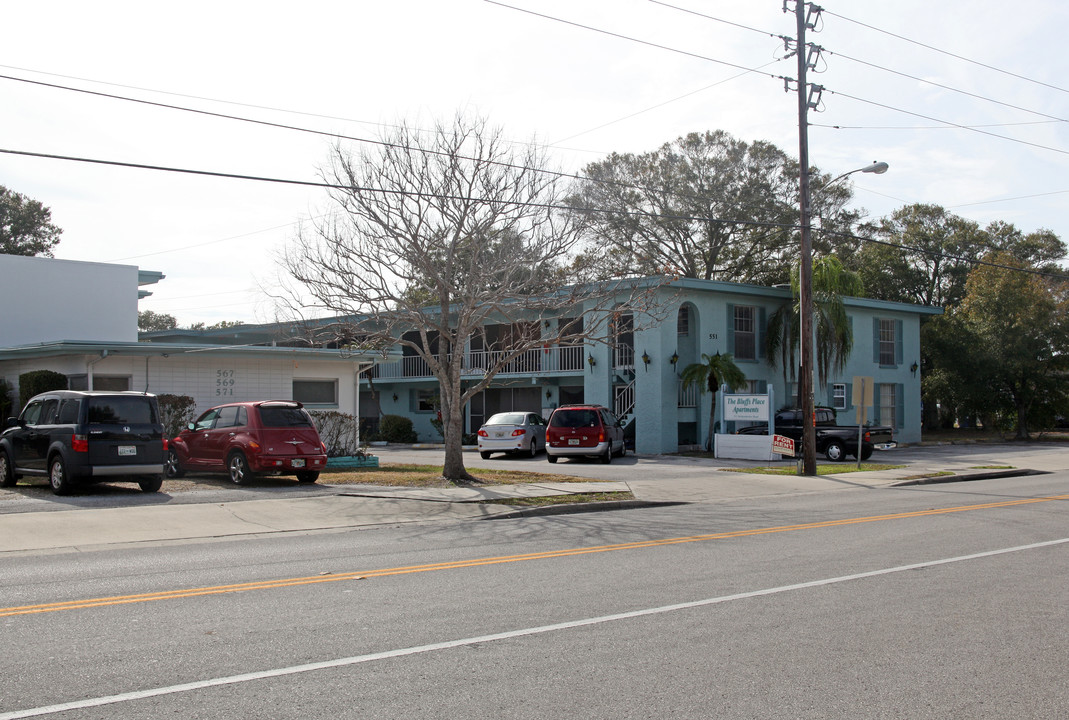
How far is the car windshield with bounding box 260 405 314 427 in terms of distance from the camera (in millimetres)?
18562

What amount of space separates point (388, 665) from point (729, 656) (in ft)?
7.37

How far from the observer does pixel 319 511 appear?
15.0 m

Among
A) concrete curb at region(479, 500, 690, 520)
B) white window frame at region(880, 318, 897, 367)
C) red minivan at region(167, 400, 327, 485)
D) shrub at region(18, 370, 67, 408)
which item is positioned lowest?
concrete curb at region(479, 500, 690, 520)

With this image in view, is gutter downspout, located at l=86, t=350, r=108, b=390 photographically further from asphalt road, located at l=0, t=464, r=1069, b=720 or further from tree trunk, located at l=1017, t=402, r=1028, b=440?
tree trunk, located at l=1017, t=402, r=1028, b=440

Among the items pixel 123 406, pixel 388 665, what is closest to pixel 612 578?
pixel 388 665

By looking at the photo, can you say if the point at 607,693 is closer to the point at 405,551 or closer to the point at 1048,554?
the point at 405,551

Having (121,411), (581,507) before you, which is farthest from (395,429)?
(581,507)

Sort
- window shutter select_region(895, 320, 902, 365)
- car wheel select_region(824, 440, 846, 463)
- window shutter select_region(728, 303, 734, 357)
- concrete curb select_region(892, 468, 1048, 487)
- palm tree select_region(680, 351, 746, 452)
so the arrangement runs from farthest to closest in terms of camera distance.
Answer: window shutter select_region(895, 320, 902, 365) < window shutter select_region(728, 303, 734, 357) < palm tree select_region(680, 351, 746, 452) < car wheel select_region(824, 440, 846, 463) < concrete curb select_region(892, 468, 1048, 487)

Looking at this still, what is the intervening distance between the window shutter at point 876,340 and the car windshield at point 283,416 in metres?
28.4

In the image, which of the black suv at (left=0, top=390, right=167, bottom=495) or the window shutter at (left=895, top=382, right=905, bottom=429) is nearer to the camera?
the black suv at (left=0, top=390, right=167, bottom=495)

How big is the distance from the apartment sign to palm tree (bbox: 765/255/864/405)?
22.8 feet

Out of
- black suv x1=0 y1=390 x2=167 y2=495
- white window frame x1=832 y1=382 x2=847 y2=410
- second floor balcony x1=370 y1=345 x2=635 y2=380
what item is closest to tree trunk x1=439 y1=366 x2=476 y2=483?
black suv x1=0 y1=390 x2=167 y2=495

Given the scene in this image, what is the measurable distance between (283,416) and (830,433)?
57.4 ft

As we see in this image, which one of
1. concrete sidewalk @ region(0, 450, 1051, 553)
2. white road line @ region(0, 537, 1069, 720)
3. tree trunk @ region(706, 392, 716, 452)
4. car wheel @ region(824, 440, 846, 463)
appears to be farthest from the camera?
tree trunk @ region(706, 392, 716, 452)
